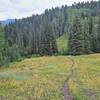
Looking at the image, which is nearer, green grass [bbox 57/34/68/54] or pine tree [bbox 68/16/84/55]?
pine tree [bbox 68/16/84/55]

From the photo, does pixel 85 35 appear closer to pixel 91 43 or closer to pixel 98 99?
pixel 91 43

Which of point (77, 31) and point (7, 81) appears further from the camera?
point (77, 31)

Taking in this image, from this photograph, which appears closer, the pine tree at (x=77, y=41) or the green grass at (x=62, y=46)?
the pine tree at (x=77, y=41)

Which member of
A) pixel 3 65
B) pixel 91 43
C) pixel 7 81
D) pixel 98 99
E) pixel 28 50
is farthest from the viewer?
pixel 28 50

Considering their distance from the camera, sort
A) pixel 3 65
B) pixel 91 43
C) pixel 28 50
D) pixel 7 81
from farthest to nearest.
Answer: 1. pixel 28 50
2. pixel 91 43
3. pixel 3 65
4. pixel 7 81

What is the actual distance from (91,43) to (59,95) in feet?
238

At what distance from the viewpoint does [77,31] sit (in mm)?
96438

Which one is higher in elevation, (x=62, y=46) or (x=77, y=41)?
(x=77, y=41)

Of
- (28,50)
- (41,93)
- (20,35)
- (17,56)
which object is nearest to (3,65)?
(17,56)

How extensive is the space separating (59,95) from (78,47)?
67.6 metres

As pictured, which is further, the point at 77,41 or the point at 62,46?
the point at 62,46

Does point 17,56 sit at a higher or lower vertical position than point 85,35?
lower

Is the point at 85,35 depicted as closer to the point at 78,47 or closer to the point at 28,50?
the point at 78,47

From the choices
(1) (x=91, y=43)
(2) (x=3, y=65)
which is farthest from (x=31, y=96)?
(1) (x=91, y=43)
